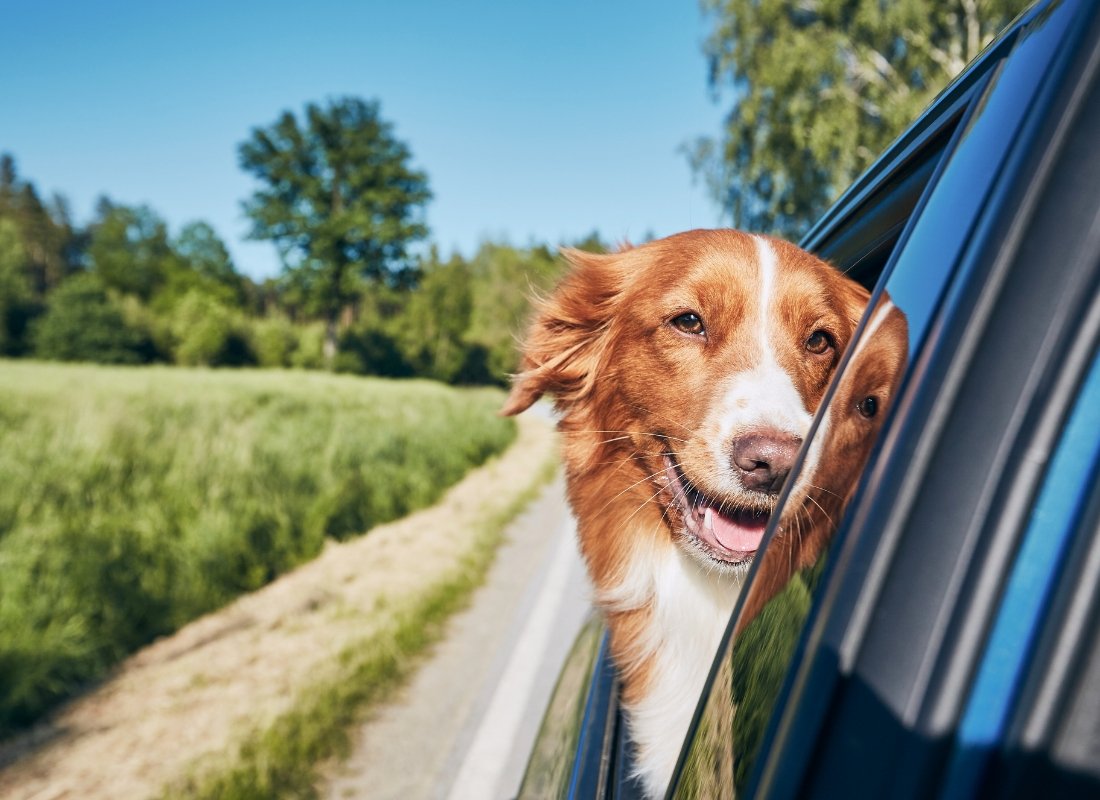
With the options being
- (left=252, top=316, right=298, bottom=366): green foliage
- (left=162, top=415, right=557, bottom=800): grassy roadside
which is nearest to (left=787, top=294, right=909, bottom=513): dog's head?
(left=162, top=415, right=557, bottom=800): grassy roadside

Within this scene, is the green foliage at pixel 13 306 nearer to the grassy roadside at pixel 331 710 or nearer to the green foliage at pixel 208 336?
the green foliage at pixel 208 336

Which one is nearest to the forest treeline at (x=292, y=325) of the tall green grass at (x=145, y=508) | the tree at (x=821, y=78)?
the tree at (x=821, y=78)

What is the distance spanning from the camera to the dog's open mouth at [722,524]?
172cm

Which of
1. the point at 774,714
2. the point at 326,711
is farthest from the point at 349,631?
the point at 774,714

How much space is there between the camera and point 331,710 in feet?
13.7

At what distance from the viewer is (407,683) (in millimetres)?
4789

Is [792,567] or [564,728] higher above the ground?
[792,567]

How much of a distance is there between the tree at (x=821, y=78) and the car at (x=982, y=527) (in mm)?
16354

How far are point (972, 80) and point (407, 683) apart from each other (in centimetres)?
457

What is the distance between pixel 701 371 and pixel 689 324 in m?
0.21

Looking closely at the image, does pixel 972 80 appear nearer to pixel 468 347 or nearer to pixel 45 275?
pixel 468 347

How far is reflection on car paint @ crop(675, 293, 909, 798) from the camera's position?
0.81 meters

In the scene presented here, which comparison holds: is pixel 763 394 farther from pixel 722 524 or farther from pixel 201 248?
pixel 201 248

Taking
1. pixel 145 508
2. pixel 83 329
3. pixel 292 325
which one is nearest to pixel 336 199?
pixel 292 325
